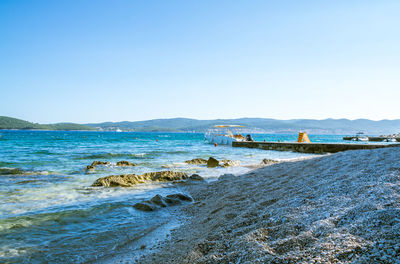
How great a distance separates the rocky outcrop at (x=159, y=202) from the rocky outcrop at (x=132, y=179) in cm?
245

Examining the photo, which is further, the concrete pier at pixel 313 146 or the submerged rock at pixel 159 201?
the concrete pier at pixel 313 146

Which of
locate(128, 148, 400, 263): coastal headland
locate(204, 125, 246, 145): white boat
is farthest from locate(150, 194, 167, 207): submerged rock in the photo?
locate(204, 125, 246, 145): white boat

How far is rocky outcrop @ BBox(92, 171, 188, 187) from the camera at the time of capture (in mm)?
8109

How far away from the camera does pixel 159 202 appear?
591cm

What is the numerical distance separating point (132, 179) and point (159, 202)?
2970mm

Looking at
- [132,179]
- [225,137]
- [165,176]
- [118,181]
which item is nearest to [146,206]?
[118,181]

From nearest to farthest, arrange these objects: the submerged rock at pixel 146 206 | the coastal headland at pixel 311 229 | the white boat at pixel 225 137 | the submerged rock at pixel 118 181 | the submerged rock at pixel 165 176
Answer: the coastal headland at pixel 311 229, the submerged rock at pixel 146 206, the submerged rock at pixel 118 181, the submerged rock at pixel 165 176, the white boat at pixel 225 137

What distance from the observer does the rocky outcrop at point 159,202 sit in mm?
5586

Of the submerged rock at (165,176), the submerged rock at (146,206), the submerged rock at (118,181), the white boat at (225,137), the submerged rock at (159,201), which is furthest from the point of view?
the white boat at (225,137)

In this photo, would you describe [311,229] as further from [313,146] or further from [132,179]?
[313,146]

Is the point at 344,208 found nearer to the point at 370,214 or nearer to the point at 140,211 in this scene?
the point at 370,214

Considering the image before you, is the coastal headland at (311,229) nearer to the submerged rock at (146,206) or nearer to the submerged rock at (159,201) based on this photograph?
the submerged rock at (146,206)

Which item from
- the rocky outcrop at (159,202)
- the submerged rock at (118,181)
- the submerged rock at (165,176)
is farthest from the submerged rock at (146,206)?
the submerged rock at (165,176)

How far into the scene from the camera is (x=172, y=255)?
3098 mm
